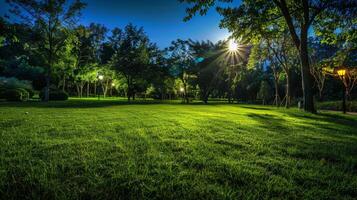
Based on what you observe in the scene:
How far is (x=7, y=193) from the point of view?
185 centimetres

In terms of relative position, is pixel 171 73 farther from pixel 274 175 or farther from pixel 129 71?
pixel 274 175

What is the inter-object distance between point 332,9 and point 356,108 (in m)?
12.8

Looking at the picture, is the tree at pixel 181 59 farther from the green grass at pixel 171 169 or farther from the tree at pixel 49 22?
the green grass at pixel 171 169

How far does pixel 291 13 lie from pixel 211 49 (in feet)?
64.2

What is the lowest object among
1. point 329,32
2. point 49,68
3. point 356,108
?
point 356,108

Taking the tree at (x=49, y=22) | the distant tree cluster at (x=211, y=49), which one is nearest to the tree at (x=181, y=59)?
the distant tree cluster at (x=211, y=49)

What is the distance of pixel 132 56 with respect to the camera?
25938 millimetres

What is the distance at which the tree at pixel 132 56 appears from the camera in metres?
25.7

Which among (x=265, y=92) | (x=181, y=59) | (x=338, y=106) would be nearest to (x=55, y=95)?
(x=181, y=59)

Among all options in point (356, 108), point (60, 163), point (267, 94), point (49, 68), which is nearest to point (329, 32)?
point (356, 108)

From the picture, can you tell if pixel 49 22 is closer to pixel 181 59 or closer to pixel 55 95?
pixel 55 95

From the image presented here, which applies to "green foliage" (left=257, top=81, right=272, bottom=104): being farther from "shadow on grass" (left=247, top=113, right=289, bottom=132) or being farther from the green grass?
the green grass

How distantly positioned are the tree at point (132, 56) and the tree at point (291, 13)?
1579 centimetres

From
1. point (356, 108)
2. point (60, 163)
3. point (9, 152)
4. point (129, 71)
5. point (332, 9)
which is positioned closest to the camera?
point (60, 163)
